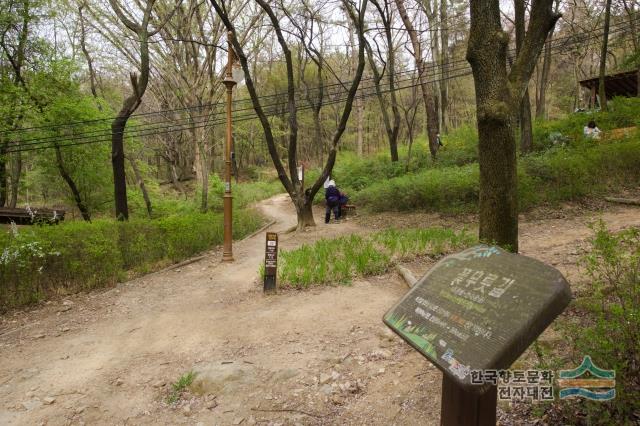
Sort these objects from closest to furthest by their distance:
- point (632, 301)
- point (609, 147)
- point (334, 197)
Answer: point (632, 301) < point (609, 147) < point (334, 197)

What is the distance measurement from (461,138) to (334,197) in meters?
8.40

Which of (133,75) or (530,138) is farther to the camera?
(530,138)

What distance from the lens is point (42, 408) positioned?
144 inches

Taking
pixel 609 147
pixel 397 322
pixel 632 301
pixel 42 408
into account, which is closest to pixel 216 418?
pixel 42 408

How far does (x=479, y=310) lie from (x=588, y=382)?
97cm

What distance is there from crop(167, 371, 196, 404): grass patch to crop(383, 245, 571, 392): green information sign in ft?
8.77

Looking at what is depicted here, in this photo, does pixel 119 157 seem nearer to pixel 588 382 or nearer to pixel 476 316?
pixel 476 316

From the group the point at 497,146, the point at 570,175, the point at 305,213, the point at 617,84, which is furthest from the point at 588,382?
the point at 617,84

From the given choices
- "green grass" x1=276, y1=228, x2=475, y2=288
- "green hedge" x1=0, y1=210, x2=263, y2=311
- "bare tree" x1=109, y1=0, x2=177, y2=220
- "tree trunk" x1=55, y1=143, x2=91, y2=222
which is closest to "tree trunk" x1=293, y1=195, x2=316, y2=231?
"green hedge" x1=0, y1=210, x2=263, y2=311

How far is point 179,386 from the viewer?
371 cm

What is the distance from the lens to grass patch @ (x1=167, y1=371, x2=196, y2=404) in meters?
3.57

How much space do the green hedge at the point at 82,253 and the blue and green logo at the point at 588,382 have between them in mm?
7617

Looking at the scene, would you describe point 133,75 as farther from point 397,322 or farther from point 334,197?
point 397,322

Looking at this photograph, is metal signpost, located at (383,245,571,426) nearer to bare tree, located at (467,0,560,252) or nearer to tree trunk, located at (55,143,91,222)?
bare tree, located at (467,0,560,252)
